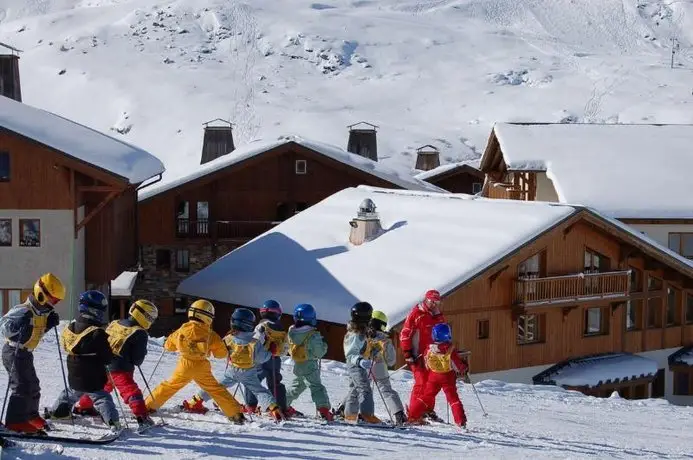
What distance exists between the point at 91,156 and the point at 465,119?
7390cm

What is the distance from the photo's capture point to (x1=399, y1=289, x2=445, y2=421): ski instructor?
12984mm

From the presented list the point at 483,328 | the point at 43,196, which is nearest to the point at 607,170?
the point at 483,328

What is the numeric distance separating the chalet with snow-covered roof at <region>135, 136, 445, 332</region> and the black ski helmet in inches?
970

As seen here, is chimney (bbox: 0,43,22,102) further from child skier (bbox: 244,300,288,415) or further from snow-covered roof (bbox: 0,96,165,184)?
child skier (bbox: 244,300,288,415)

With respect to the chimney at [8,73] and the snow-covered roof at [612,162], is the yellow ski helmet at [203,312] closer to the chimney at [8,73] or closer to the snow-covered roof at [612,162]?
the snow-covered roof at [612,162]

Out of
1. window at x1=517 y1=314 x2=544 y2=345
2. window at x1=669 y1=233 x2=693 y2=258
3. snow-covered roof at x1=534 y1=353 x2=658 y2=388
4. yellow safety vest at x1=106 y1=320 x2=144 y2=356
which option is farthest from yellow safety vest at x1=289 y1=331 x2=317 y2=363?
window at x1=669 y1=233 x2=693 y2=258

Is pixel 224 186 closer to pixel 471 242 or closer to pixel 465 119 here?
pixel 471 242

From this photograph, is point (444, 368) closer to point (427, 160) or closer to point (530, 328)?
point (530, 328)

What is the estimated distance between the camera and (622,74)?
364ft

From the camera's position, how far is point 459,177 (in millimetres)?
48406

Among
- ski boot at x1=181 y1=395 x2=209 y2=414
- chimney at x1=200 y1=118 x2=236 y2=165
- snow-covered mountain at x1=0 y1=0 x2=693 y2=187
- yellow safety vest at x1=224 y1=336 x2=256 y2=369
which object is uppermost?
snow-covered mountain at x1=0 y1=0 x2=693 y2=187

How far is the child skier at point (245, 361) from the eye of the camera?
1181 cm

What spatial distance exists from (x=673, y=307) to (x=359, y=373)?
56.1 feet

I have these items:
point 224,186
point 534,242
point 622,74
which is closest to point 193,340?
point 534,242
